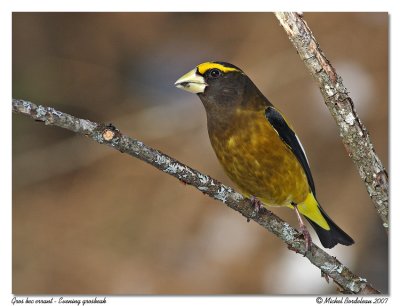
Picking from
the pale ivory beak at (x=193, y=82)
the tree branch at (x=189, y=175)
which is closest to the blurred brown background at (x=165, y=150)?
the tree branch at (x=189, y=175)

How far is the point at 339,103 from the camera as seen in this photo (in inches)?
107

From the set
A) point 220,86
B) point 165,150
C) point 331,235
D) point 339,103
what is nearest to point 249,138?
point 220,86

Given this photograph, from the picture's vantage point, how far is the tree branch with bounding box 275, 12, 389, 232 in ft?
8.83

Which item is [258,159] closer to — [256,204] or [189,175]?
[256,204]

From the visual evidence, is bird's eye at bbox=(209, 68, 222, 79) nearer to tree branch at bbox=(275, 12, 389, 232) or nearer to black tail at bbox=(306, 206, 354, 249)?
tree branch at bbox=(275, 12, 389, 232)

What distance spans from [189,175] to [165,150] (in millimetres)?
1436

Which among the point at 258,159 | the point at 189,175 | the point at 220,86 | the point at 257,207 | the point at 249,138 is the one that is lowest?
the point at 257,207

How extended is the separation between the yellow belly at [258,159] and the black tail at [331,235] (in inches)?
14.4

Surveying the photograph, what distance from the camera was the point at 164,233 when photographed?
12.5 ft

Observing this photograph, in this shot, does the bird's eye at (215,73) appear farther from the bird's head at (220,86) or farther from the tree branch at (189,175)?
the tree branch at (189,175)

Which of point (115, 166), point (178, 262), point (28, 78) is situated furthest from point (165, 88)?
point (178, 262)

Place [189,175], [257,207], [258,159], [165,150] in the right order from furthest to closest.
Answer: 1. [165,150]
2. [258,159]
3. [257,207]
4. [189,175]

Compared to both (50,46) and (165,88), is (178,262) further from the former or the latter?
(50,46)

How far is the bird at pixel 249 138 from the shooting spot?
307 centimetres
